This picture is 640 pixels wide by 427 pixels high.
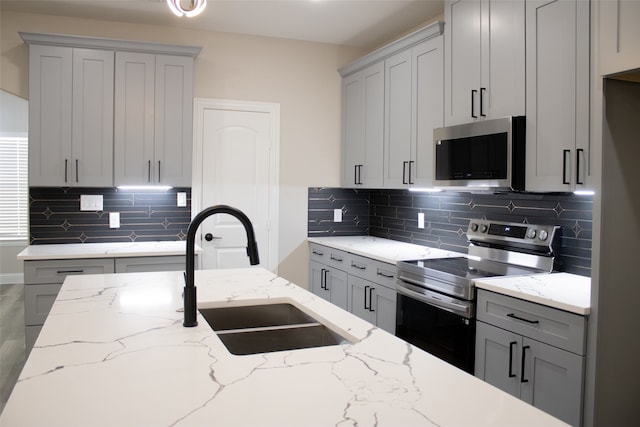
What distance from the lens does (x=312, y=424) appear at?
3.18ft

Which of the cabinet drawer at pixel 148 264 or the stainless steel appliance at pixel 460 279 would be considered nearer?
the stainless steel appliance at pixel 460 279

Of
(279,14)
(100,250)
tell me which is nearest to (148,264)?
(100,250)

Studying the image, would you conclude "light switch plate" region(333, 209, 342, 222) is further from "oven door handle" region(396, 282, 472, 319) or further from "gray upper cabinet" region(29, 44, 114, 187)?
"gray upper cabinet" region(29, 44, 114, 187)

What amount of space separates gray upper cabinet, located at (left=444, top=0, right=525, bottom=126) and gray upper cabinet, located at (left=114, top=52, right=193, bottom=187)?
2.06 meters

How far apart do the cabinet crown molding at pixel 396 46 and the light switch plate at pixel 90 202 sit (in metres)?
2.46

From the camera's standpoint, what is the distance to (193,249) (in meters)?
1.59

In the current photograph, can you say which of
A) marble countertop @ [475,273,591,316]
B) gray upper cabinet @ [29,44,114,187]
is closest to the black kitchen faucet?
marble countertop @ [475,273,591,316]

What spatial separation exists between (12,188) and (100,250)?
4555 millimetres

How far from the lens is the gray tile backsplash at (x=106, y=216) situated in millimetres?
4098

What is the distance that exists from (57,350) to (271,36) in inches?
152

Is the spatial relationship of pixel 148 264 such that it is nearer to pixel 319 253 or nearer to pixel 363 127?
pixel 319 253

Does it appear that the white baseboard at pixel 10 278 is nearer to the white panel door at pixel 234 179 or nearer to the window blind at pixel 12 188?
the window blind at pixel 12 188

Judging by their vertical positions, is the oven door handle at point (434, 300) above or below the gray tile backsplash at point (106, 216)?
below

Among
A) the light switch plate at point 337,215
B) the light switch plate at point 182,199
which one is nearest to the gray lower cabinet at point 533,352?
the light switch plate at point 337,215
